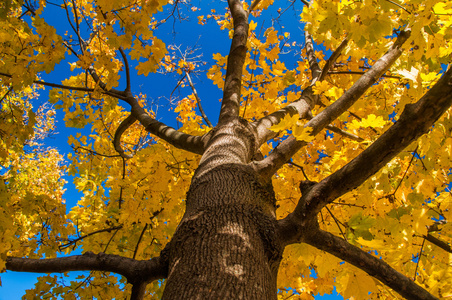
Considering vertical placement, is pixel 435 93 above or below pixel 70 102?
below

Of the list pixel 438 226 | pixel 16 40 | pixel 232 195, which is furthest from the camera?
pixel 16 40

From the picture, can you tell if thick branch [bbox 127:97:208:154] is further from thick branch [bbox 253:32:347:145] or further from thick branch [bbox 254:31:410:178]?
thick branch [bbox 254:31:410:178]

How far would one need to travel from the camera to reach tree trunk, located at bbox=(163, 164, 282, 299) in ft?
2.89

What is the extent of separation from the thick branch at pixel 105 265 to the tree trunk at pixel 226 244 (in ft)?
0.72

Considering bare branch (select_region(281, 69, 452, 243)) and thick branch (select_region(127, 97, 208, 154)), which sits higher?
thick branch (select_region(127, 97, 208, 154))

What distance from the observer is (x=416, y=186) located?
1870 mm

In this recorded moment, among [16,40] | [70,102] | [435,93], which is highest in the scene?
[70,102]

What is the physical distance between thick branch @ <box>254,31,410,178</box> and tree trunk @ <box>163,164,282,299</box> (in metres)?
0.19

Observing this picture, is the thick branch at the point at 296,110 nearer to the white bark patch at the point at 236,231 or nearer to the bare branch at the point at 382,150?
the bare branch at the point at 382,150

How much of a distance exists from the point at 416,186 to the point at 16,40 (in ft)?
11.6

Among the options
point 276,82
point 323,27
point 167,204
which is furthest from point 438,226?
point 167,204

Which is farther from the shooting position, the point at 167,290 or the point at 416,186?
the point at 416,186

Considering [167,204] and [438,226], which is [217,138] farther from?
[438,226]

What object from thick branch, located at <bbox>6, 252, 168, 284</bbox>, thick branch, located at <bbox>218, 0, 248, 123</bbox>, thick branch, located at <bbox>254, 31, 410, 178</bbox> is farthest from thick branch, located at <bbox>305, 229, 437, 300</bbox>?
thick branch, located at <bbox>218, 0, 248, 123</bbox>
